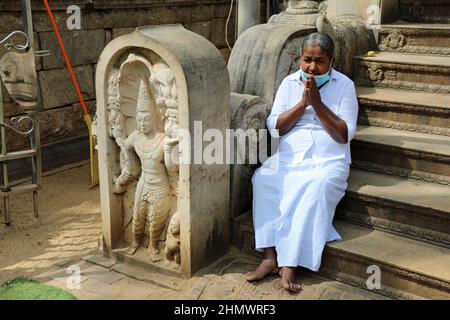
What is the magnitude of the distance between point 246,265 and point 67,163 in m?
3.35

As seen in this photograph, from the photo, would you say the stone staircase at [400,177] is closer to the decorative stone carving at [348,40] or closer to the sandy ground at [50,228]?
the decorative stone carving at [348,40]

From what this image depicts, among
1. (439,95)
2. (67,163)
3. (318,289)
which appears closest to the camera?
(318,289)

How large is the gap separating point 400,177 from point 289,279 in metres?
1.24

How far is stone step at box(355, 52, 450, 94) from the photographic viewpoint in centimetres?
450

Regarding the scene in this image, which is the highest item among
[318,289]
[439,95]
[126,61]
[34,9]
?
[34,9]

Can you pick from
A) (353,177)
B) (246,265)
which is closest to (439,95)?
(353,177)

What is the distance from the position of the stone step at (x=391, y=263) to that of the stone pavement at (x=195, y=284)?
0.31ft

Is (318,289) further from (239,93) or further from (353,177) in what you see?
(239,93)

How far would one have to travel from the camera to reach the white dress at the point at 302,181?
136 inches

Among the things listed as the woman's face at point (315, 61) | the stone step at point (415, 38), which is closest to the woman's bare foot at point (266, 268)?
the woman's face at point (315, 61)

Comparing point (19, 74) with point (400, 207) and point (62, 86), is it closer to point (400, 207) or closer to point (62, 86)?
point (62, 86)

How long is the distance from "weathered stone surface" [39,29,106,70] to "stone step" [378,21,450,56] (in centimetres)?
335

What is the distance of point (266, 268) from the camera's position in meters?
3.49

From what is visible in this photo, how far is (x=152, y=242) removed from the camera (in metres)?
3.70
